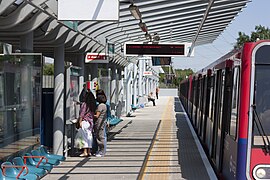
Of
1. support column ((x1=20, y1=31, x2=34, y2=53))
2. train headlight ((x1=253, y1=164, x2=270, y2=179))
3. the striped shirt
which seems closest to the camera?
train headlight ((x1=253, y1=164, x2=270, y2=179))

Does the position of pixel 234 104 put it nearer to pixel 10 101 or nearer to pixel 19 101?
pixel 10 101

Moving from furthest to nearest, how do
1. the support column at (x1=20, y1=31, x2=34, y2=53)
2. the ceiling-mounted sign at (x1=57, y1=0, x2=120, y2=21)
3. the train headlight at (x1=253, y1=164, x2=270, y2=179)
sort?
the support column at (x1=20, y1=31, x2=34, y2=53), the ceiling-mounted sign at (x1=57, y1=0, x2=120, y2=21), the train headlight at (x1=253, y1=164, x2=270, y2=179)

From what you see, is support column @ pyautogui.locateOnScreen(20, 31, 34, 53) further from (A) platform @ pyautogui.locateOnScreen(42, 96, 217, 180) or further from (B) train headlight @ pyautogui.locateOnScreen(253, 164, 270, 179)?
(B) train headlight @ pyautogui.locateOnScreen(253, 164, 270, 179)

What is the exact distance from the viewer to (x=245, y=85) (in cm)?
728

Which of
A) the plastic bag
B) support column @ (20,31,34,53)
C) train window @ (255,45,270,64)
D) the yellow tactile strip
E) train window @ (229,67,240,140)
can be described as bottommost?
the yellow tactile strip

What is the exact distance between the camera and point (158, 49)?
54.0ft

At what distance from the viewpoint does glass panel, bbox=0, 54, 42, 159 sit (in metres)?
8.88

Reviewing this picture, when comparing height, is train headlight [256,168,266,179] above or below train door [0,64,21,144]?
below

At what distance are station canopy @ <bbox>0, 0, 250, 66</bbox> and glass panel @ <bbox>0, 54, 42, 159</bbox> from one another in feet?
1.96

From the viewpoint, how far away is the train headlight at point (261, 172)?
7150 millimetres

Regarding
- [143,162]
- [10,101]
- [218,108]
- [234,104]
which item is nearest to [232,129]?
[234,104]

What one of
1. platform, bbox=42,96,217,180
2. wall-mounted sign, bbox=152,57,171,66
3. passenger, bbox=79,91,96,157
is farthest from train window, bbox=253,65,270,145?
wall-mounted sign, bbox=152,57,171,66

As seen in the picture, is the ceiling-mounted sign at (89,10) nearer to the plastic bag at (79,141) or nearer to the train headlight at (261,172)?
the train headlight at (261,172)

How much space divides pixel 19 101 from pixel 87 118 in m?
3.07
